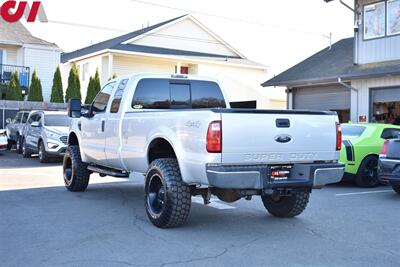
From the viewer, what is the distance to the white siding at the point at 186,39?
33.7 metres

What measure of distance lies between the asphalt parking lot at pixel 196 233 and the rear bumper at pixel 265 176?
0.69m

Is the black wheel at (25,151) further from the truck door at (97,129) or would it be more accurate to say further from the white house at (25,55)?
the white house at (25,55)

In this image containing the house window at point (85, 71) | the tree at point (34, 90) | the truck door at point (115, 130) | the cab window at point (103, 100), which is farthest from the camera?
the house window at point (85, 71)

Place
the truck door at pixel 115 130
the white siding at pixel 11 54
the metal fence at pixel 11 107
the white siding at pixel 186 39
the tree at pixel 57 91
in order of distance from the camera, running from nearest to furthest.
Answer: the truck door at pixel 115 130 → the metal fence at pixel 11 107 → the tree at pixel 57 91 → the white siding at pixel 11 54 → the white siding at pixel 186 39

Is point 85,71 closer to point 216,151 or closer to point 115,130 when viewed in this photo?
point 115,130

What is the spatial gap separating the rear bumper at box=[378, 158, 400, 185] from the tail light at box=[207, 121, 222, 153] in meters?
4.75

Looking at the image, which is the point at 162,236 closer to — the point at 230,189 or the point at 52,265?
the point at 230,189

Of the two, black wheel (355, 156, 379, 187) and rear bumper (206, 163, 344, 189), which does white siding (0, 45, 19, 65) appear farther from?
rear bumper (206, 163, 344, 189)

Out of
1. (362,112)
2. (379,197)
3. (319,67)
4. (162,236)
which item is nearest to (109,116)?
(162,236)

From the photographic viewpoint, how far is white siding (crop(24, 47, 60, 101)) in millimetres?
28891

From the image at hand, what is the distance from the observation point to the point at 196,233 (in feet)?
21.6

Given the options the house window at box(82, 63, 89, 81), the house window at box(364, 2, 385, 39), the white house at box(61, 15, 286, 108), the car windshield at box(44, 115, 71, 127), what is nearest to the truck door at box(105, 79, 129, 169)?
the car windshield at box(44, 115, 71, 127)

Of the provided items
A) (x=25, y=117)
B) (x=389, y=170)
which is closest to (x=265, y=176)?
(x=389, y=170)

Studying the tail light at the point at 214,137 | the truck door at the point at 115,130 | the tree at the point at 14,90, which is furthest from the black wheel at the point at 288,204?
the tree at the point at 14,90
